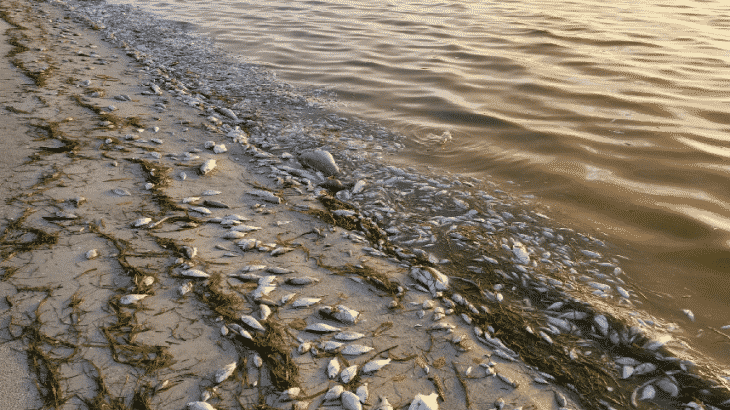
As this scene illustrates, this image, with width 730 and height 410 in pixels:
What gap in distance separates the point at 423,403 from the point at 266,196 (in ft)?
7.84

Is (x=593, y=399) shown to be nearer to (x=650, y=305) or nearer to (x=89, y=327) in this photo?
(x=650, y=305)

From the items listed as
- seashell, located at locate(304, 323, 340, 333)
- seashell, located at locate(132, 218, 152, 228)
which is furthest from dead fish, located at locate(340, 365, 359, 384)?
seashell, located at locate(132, 218, 152, 228)

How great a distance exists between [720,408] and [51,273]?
4.00m

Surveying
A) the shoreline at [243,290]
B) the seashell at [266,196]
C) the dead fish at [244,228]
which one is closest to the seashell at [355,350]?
the shoreline at [243,290]

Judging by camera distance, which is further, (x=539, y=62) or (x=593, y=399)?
(x=539, y=62)

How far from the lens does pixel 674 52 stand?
8.77 metres

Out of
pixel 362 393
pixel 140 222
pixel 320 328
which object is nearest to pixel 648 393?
pixel 362 393

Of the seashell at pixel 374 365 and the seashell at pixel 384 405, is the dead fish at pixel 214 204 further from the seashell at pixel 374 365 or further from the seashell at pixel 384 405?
the seashell at pixel 384 405

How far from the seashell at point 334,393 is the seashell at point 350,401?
0.8 inches

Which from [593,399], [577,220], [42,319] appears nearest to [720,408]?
[593,399]

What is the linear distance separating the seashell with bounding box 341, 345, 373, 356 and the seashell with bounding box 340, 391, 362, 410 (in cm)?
28

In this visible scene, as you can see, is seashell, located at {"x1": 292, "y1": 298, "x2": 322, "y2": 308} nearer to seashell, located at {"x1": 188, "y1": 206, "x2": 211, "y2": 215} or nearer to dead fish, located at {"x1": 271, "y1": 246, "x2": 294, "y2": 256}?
dead fish, located at {"x1": 271, "y1": 246, "x2": 294, "y2": 256}

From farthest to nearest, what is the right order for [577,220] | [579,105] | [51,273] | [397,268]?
[579,105] → [577,220] → [397,268] → [51,273]

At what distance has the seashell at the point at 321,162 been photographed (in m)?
4.51
